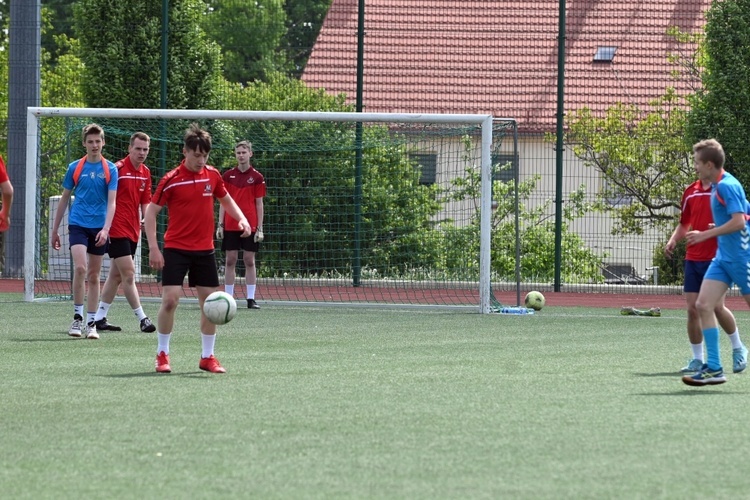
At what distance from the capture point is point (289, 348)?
1112 centimetres

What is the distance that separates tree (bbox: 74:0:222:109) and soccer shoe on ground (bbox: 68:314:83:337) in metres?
8.56

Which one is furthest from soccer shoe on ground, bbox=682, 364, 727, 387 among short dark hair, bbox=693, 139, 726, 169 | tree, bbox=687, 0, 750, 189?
tree, bbox=687, 0, 750, 189

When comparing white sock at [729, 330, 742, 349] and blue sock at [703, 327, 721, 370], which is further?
white sock at [729, 330, 742, 349]

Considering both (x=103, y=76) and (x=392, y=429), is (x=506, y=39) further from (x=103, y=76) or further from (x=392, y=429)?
(x=392, y=429)

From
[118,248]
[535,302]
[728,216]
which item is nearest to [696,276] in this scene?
[728,216]

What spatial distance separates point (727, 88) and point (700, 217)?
10363 mm

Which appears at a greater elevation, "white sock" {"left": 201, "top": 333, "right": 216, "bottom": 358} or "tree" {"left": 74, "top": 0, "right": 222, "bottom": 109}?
"tree" {"left": 74, "top": 0, "right": 222, "bottom": 109}

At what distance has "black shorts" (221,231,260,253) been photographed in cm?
1547

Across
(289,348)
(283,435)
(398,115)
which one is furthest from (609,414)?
(398,115)

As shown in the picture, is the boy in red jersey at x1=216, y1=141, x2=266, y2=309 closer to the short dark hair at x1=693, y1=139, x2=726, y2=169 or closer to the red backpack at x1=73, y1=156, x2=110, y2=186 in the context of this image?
the red backpack at x1=73, y1=156, x2=110, y2=186

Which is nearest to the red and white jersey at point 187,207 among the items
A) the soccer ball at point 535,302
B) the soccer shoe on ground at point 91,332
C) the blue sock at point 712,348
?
the soccer shoe on ground at point 91,332

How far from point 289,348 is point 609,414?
4.44m

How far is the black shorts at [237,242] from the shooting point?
15469 mm

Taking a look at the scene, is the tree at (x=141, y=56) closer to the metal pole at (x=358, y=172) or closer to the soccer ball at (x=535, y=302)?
the metal pole at (x=358, y=172)
